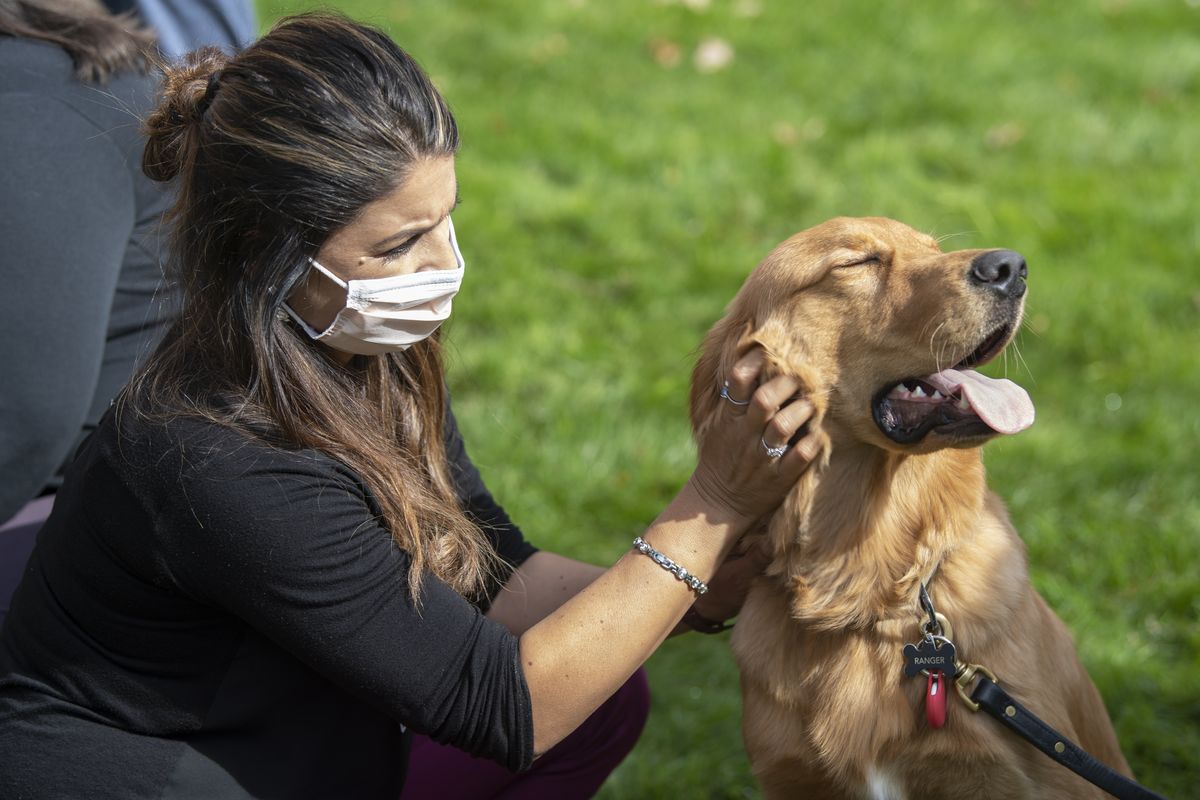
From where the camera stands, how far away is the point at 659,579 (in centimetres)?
241

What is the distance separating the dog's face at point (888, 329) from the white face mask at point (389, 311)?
26.7 inches

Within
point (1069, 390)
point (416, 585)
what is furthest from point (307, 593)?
point (1069, 390)

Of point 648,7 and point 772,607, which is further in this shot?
point 648,7

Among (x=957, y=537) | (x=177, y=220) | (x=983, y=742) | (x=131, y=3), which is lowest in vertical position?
(x=983, y=742)

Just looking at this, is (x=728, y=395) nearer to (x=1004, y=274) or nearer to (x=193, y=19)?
(x=1004, y=274)

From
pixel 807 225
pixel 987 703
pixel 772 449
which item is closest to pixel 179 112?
pixel 772 449

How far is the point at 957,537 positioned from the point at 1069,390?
95.7 inches

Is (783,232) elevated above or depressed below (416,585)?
below

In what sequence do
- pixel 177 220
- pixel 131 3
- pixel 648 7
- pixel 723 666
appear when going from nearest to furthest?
1. pixel 177 220
2. pixel 723 666
3. pixel 131 3
4. pixel 648 7

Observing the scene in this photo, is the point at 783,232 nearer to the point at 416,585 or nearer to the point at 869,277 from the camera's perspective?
the point at 869,277

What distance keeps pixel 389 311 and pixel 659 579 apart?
30.1 inches

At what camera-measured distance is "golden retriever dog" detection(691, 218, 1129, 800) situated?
2.57 m

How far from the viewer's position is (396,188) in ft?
7.66

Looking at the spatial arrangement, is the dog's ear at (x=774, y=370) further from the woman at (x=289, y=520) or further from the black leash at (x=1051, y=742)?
the black leash at (x=1051, y=742)
